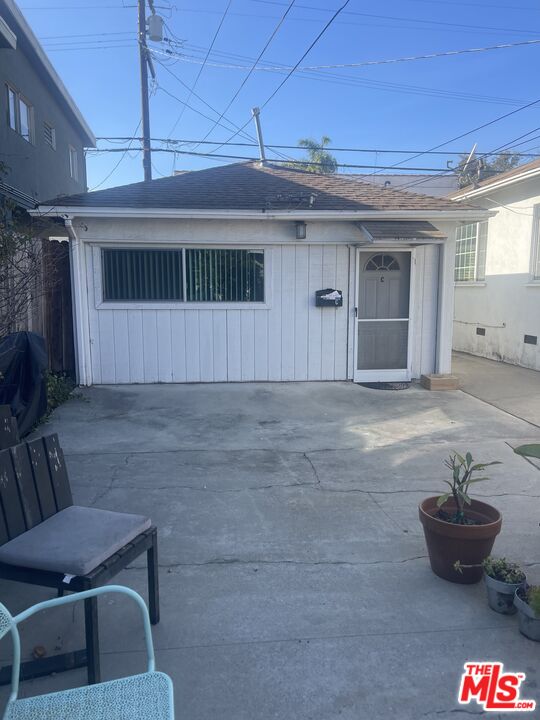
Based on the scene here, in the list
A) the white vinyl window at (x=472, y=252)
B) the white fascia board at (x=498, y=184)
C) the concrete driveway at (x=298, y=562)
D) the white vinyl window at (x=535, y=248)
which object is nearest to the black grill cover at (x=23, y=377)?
the concrete driveway at (x=298, y=562)

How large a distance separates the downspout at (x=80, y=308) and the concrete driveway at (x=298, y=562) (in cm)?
176

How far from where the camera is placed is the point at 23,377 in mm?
5754

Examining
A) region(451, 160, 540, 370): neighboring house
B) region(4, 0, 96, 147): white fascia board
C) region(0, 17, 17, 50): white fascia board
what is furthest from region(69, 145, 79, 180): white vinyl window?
region(451, 160, 540, 370): neighboring house

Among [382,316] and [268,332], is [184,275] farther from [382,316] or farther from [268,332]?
[382,316]

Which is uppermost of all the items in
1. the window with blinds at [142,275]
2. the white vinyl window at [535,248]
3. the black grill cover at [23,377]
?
the white vinyl window at [535,248]

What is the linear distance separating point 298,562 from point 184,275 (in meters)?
5.94

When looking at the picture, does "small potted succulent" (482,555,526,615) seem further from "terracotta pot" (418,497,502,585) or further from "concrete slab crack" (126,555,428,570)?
"concrete slab crack" (126,555,428,570)

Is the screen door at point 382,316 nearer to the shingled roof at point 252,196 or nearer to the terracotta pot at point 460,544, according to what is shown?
the shingled roof at point 252,196

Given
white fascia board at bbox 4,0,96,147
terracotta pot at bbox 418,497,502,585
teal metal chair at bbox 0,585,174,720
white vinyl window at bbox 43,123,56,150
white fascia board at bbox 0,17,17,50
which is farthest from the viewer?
white vinyl window at bbox 43,123,56,150

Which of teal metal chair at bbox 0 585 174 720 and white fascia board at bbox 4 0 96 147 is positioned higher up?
white fascia board at bbox 4 0 96 147

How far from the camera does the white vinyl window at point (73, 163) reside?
14.5m

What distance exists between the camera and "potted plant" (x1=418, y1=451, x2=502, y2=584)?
9.73 ft

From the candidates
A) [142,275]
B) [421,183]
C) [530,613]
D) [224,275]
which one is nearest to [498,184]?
[224,275]

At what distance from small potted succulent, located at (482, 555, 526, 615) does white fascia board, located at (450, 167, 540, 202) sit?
8.66 meters
